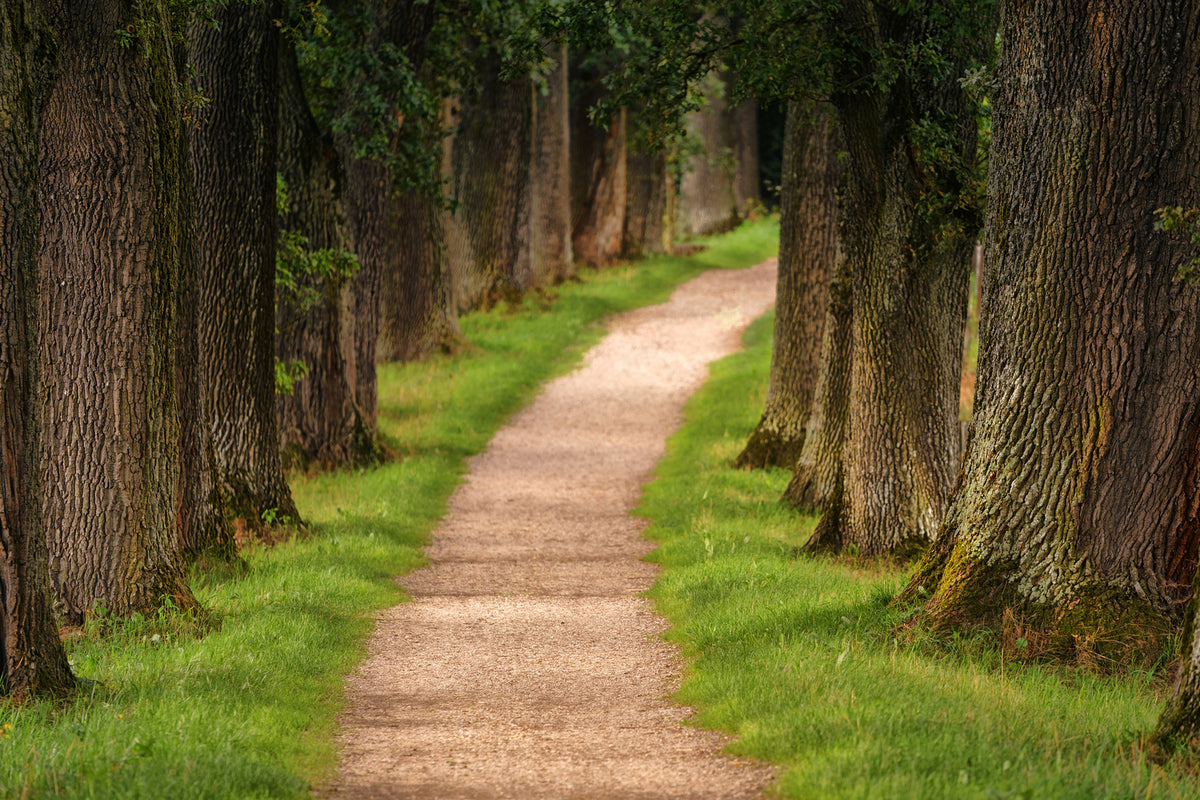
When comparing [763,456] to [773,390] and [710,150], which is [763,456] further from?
[710,150]

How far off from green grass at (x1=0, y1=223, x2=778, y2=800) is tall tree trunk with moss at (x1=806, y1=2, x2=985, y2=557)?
3997mm

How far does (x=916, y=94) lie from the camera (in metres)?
9.98

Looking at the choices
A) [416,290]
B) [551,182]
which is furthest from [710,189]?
[416,290]

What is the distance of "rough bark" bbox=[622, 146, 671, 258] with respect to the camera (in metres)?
34.5

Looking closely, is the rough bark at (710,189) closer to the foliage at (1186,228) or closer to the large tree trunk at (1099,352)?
the large tree trunk at (1099,352)

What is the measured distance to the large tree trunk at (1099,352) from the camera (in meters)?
6.91

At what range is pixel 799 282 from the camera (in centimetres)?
1459

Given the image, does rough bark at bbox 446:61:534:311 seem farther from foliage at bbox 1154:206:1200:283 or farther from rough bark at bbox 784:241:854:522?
foliage at bbox 1154:206:1200:283

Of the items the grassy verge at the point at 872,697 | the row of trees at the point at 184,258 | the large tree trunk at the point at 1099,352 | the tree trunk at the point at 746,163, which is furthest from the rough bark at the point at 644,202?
the large tree trunk at the point at 1099,352

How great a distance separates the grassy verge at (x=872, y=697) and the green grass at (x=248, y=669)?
2.09 meters

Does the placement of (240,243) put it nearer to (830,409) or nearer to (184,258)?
(184,258)

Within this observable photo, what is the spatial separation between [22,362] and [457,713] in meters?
2.79

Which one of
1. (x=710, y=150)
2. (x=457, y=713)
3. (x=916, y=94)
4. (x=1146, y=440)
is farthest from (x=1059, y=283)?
(x=710, y=150)

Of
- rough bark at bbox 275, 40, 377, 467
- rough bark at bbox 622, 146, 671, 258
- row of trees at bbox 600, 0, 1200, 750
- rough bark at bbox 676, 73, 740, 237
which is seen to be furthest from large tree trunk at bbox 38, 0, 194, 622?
rough bark at bbox 676, 73, 740, 237
